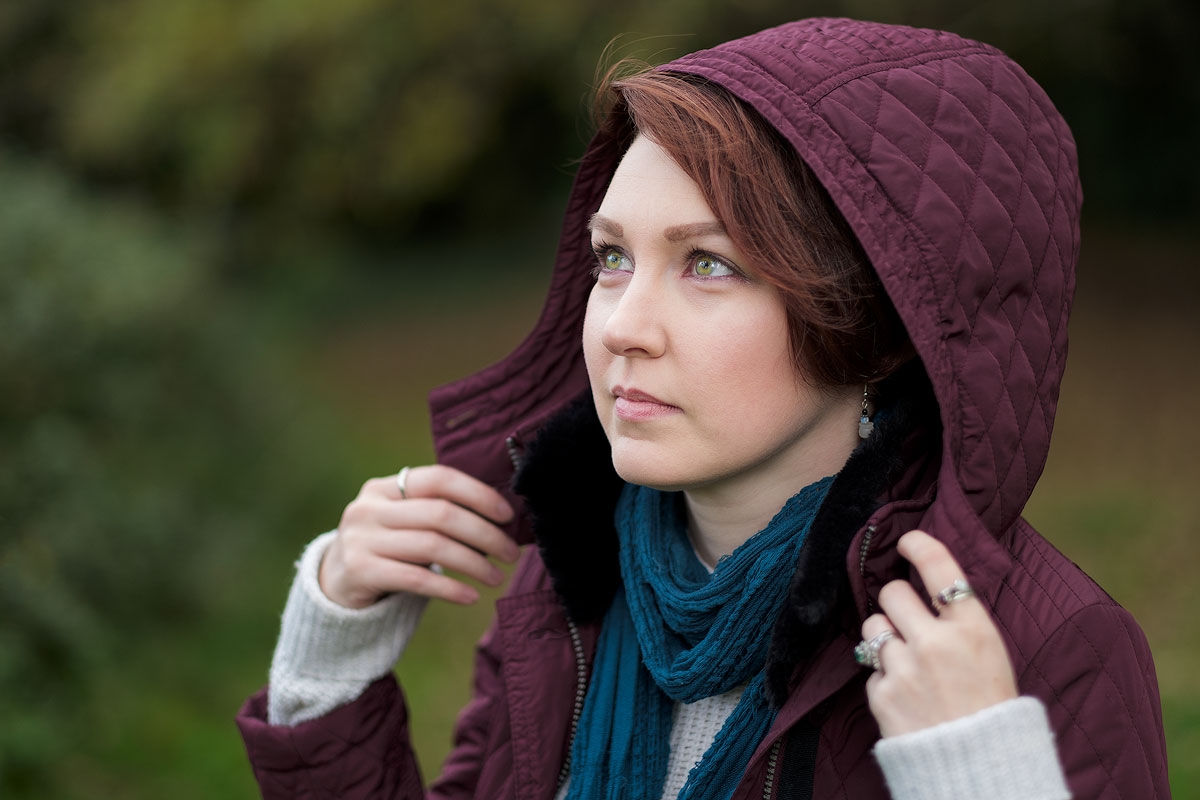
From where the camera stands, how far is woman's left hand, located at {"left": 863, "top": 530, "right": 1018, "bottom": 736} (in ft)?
5.00

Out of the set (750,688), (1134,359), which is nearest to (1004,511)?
(750,688)

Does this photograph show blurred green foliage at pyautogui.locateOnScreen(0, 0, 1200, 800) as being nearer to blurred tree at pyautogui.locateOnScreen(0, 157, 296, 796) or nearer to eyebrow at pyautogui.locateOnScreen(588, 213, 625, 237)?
blurred tree at pyautogui.locateOnScreen(0, 157, 296, 796)

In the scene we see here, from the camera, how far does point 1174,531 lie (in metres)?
5.89

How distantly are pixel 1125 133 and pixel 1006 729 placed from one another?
1004cm

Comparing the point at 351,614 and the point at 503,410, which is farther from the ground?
the point at 503,410

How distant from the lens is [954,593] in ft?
5.16

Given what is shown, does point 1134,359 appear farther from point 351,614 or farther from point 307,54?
point 351,614

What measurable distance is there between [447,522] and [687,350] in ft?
2.30

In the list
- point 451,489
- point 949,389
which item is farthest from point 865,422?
point 451,489

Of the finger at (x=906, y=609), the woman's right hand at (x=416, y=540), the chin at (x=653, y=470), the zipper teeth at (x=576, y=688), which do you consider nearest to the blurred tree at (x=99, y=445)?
the woman's right hand at (x=416, y=540)

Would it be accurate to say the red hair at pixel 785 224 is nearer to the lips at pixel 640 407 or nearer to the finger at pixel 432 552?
the lips at pixel 640 407

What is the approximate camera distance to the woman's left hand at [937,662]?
5.00ft

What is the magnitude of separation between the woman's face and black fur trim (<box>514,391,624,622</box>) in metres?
0.33

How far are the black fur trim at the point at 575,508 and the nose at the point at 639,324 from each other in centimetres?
43
